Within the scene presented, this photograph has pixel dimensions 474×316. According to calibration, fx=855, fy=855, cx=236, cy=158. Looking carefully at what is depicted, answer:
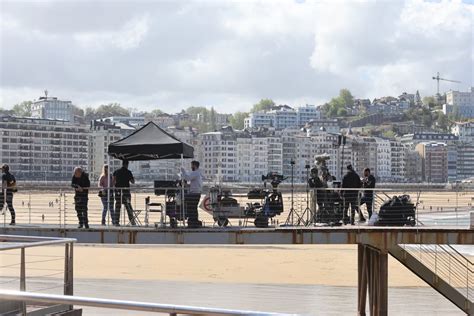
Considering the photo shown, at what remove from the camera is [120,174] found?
62.1 feet

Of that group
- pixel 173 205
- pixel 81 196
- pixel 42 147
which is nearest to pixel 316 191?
pixel 173 205

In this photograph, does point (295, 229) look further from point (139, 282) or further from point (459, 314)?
point (139, 282)

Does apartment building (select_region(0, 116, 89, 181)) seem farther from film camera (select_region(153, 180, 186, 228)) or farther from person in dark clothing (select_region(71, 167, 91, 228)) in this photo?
film camera (select_region(153, 180, 186, 228))

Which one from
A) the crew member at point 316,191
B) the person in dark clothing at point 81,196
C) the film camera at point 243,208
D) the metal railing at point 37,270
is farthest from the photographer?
the film camera at point 243,208

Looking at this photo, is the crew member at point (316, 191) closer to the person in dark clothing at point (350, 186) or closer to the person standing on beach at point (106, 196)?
the person in dark clothing at point (350, 186)

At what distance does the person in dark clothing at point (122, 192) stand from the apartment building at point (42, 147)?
147188 mm

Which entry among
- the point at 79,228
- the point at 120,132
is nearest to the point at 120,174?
the point at 79,228

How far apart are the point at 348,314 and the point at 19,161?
6185 inches

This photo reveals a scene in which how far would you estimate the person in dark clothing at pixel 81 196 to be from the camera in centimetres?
1849

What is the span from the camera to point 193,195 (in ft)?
59.2

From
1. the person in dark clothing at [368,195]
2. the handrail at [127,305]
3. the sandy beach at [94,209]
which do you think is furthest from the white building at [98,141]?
the handrail at [127,305]

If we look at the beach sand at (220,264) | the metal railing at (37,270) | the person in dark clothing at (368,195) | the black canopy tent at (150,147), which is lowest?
the beach sand at (220,264)

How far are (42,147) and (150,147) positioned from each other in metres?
160

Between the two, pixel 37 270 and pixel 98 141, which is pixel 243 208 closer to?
pixel 37 270
